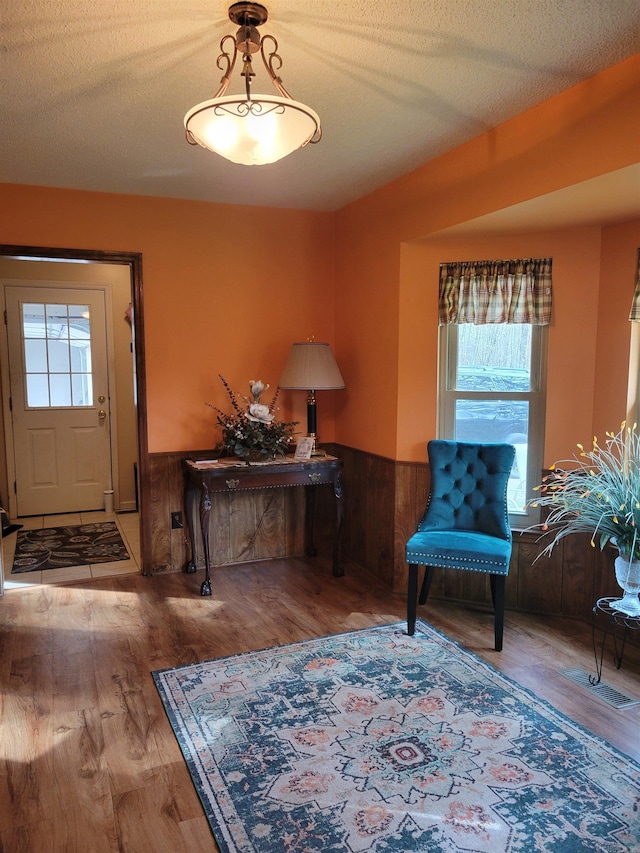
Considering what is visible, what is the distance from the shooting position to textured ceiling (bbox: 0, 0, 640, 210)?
1979 millimetres

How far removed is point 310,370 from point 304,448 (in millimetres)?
536

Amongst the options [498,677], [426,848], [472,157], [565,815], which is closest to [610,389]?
[472,157]

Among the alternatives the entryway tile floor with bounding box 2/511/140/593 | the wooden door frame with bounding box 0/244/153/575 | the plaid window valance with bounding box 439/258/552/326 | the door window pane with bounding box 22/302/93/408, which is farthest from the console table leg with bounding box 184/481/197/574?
the door window pane with bounding box 22/302/93/408

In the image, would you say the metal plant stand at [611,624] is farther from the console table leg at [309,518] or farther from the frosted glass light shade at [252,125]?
the frosted glass light shade at [252,125]

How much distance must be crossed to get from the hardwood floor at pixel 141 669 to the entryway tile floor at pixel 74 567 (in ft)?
0.50

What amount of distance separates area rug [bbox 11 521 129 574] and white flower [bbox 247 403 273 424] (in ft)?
5.07

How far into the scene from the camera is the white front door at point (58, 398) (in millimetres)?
5543

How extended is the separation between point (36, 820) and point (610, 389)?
10.4 feet

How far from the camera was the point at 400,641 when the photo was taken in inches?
126

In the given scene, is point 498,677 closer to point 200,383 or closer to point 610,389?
point 610,389

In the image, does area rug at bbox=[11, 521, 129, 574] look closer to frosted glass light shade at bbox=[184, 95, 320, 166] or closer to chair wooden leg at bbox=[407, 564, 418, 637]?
chair wooden leg at bbox=[407, 564, 418, 637]

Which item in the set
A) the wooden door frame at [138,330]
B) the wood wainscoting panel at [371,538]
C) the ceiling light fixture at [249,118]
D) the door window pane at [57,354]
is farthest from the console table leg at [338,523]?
the door window pane at [57,354]

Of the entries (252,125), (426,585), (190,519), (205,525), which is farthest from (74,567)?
(252,125)

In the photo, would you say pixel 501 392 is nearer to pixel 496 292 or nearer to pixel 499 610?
pixel 496 292
